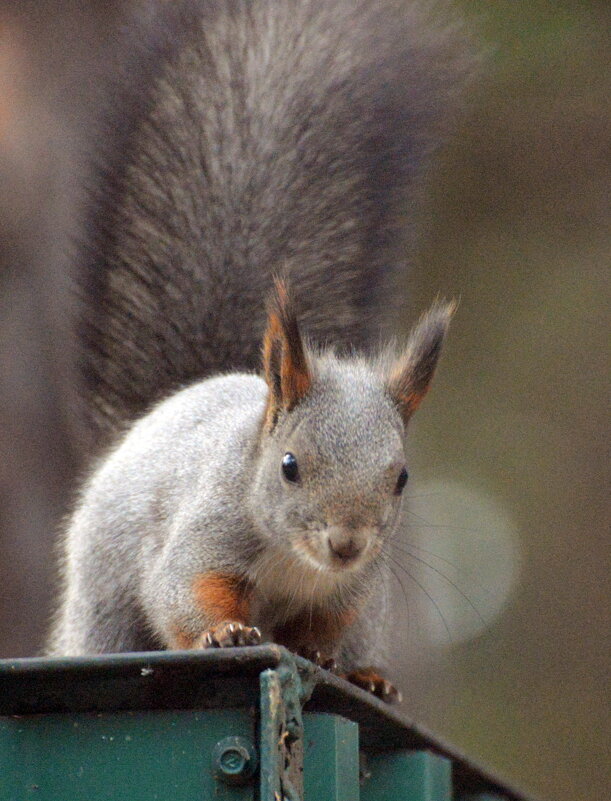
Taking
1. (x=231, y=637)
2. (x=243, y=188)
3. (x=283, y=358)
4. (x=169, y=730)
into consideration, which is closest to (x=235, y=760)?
(x=169, y=730)

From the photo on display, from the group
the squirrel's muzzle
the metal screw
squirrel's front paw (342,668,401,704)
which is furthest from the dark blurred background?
the metal screw

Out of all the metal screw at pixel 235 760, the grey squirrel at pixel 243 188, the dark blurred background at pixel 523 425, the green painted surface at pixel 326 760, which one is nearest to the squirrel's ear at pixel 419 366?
the grey squirrel at pixel 243 188

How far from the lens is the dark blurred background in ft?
11.1

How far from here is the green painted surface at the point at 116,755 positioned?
113cm

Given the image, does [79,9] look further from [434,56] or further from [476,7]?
[476,7]

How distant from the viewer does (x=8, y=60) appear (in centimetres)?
246

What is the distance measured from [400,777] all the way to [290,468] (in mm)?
436

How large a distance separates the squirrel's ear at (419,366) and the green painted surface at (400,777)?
50cm

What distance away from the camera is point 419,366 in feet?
6.01

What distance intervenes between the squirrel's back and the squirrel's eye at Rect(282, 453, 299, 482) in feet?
2.54

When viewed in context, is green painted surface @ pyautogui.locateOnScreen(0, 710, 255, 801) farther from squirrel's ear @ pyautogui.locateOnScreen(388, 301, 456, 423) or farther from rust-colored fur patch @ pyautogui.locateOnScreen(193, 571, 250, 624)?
squirrel's ear @ pyautogui.locateOnScreen(388, 301, 456, 423)

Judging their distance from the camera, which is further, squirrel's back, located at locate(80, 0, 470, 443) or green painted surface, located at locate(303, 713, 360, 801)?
squirrel's back, located at locate(80, 0, 470, 443)

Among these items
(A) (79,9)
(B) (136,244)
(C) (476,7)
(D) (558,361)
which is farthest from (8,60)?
(D) (558,361)

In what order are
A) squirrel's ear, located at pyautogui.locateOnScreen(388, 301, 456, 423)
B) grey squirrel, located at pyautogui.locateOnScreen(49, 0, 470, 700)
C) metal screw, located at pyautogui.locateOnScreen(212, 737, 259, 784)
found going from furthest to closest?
grey squirrel, located at pyautogui.locateOnScreen(49, 0, 470, 700) < squirrel's ear, located at pyautogui.locateOnScreen(388, 301, 456, 423) < metal screw, located at pyautogui.locateOnScreen(212, 737, 259, 784)
